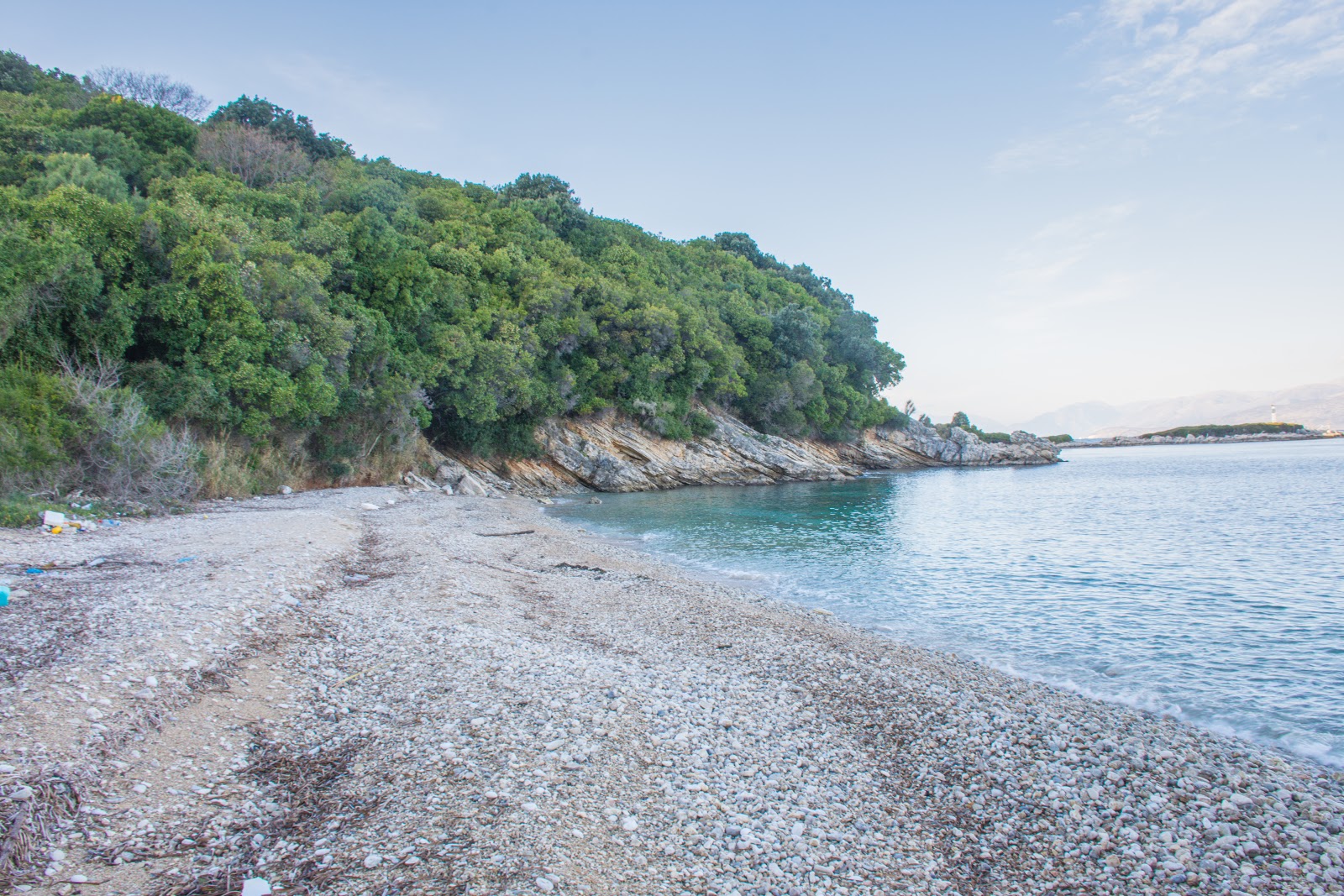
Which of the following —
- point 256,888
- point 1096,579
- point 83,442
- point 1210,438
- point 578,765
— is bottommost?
point 1096,579

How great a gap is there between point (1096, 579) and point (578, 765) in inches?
608

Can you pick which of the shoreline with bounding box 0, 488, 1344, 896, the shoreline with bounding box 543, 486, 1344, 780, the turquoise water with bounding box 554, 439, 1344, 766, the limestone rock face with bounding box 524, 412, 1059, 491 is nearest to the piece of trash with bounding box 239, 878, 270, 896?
the shoreline with bounding box 0, 488, 1344, 896

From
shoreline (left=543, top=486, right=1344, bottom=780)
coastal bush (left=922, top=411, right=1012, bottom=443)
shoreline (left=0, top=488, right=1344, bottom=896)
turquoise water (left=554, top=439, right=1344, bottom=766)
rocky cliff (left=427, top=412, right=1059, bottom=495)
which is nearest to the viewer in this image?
shoreline (left=0, top=488, right=1344, bottom=896)

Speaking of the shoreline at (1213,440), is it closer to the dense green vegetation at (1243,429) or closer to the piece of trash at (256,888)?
the dense green vegetation at (1243,429)

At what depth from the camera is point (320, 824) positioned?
15.0 feet

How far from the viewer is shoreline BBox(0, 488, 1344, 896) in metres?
4.35

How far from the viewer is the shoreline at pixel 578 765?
4352 mm

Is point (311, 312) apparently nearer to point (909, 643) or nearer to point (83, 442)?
point (83, 442)

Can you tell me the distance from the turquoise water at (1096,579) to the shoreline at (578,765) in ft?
5.83

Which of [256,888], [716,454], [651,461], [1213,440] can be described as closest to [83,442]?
[256,888]

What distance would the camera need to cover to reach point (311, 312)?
27.1 meters

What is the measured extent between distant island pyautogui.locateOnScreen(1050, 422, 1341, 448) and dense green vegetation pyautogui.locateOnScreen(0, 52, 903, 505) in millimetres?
119938

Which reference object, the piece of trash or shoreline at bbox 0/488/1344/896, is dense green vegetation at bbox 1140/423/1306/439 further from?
the piece of trash

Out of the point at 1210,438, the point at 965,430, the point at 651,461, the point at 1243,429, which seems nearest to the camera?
the point at 651,461
